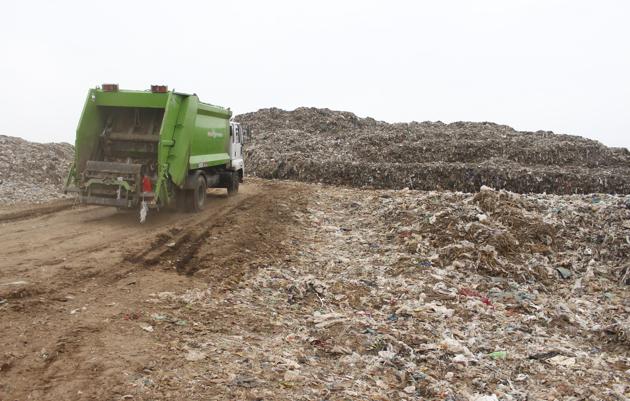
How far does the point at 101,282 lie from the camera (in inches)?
250

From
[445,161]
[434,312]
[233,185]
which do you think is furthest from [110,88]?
[445,161]

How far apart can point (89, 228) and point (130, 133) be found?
243cm

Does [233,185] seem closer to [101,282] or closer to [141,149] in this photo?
[141,149]

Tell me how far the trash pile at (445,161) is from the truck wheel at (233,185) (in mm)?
6177

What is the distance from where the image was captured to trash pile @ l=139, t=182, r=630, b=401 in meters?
4.48

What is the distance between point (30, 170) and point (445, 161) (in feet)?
55.6

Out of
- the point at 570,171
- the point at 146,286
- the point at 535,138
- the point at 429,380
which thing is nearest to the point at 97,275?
the point at 146,286

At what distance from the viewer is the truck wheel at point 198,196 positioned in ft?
37.2

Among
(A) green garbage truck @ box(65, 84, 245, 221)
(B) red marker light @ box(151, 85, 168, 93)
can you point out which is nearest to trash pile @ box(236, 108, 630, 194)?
(A) green garbage truck @ box(65, 84, 245, 221)

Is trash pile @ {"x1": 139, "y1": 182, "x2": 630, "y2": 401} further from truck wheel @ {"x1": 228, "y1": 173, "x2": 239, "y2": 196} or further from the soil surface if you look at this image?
truck wheel @ {"x1": 228, "y1": 173, "x2": 239, "y2": 196}

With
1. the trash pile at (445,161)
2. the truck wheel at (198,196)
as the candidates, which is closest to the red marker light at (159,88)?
the truck wheel at (198,196)

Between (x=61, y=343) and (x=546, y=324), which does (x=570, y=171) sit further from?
(x=61, y=343)

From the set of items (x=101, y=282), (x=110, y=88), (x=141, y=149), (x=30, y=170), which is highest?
(x=110, y=88)

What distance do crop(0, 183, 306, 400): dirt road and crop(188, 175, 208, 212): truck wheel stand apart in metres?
0.35
